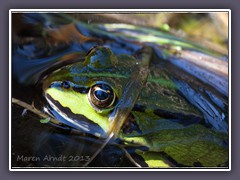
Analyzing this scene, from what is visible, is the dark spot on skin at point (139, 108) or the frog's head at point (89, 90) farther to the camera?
the dark spot on skin at point (139, 108)

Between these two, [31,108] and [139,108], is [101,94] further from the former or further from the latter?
[31,108]

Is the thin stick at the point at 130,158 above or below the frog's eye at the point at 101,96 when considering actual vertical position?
below

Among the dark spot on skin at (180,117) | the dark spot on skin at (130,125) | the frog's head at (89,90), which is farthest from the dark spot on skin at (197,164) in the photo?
the frog's head at (89,90)

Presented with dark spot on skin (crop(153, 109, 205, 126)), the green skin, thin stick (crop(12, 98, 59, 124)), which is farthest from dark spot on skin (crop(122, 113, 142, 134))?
thin stick (crop(12, 98, 59, 124))

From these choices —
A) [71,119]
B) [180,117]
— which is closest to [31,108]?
[71,119]

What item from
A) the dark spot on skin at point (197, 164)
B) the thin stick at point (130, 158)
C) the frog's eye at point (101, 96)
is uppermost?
the frog's eye at point (101, 96)

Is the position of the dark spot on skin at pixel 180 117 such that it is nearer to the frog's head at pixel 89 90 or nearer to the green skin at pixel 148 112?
the green skin at pixel 148 112
